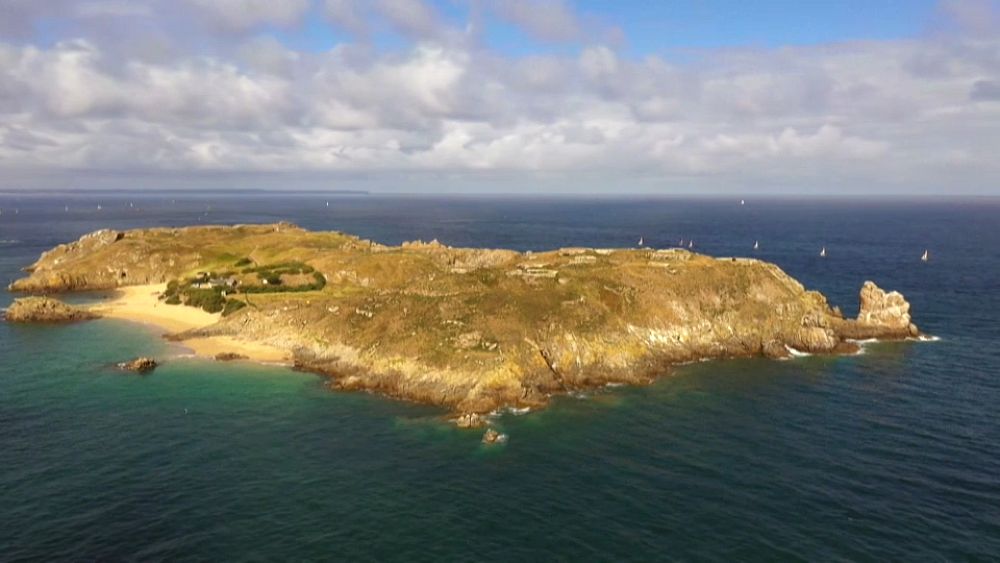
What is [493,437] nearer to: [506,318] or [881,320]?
[506,318]

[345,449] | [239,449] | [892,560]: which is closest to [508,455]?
[345,449]

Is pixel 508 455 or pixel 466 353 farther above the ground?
pixel 466 353

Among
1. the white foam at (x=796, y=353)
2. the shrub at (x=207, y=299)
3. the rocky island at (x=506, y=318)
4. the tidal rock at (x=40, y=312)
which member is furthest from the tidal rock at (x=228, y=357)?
the white foam at (x=796, y=353)

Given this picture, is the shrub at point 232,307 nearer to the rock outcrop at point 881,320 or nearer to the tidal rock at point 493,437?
the tidal rock at point 493,437

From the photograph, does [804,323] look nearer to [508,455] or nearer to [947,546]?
[947,546]

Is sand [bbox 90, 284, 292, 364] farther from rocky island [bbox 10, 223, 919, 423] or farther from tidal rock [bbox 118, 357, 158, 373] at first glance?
tidal rock [bbox 118, 357, 158, 373]

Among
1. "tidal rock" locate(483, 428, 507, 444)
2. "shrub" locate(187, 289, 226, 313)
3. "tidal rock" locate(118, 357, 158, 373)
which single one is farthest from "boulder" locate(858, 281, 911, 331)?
"shrub" locate(187, 289, 226, 313)
